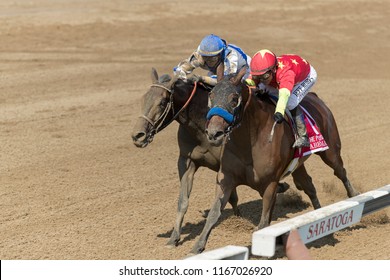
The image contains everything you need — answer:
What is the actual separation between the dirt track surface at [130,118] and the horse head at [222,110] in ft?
4.71

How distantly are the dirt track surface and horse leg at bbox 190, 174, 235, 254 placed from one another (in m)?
0.37

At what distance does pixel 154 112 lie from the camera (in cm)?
734

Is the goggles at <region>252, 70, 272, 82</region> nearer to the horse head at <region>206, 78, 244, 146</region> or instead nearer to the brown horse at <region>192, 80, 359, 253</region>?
the brown horse at <region>192, 80, 359, 253</region>

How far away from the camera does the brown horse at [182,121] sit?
7.33 meters

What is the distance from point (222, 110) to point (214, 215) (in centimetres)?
108

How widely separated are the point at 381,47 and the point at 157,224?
13360mm

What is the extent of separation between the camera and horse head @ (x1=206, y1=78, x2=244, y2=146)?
21.8 feet

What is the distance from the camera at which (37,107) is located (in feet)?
44.7

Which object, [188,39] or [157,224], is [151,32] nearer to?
[188,39]

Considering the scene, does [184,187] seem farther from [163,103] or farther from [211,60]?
[211,60]

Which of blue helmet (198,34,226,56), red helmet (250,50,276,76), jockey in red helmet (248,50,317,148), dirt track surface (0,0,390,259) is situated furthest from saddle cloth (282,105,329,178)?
blue helmet (198,34,226,56)

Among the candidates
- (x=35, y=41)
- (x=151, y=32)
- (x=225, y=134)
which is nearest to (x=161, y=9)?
(x=151, y=32)

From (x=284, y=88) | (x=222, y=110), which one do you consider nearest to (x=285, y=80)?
Answer: (x=284, y=88)

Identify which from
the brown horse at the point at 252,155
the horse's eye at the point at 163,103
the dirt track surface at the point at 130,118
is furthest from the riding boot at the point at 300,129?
the horse's eye at the point at 163,103
